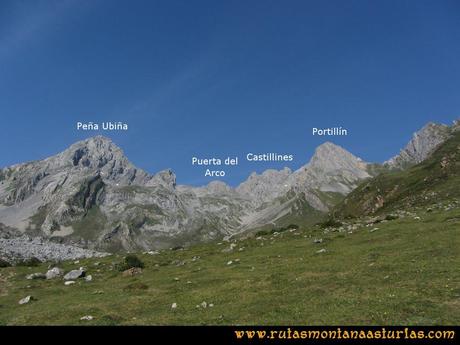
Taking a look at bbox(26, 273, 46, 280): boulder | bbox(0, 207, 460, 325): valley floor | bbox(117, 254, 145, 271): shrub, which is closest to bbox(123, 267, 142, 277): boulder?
bbox(0, 207, 460, 325): valley floor

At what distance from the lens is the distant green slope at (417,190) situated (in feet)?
254

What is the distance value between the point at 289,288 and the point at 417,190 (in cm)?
7976

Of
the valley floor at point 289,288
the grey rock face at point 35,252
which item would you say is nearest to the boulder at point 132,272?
the valley floor at point 289,288

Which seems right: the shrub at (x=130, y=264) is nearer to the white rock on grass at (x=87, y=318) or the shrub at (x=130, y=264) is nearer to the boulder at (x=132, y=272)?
the boulder at (x=132, y=272)

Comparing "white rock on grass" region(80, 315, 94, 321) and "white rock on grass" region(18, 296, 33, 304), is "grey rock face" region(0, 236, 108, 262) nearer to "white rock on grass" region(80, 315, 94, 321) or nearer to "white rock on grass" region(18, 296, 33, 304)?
"white rock on grass" region(18, 296, 33, 304)

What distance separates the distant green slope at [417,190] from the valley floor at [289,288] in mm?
30230

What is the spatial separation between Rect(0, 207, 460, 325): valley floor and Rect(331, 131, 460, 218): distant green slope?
1190 inches

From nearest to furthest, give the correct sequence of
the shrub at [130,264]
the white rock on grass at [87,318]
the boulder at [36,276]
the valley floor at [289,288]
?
the valley floor at [289,288], the white rock on grass at [87,318], the boulder at [36,276], the shrub at [130,264]

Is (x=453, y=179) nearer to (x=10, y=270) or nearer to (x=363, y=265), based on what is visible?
(x=363, y=265)
